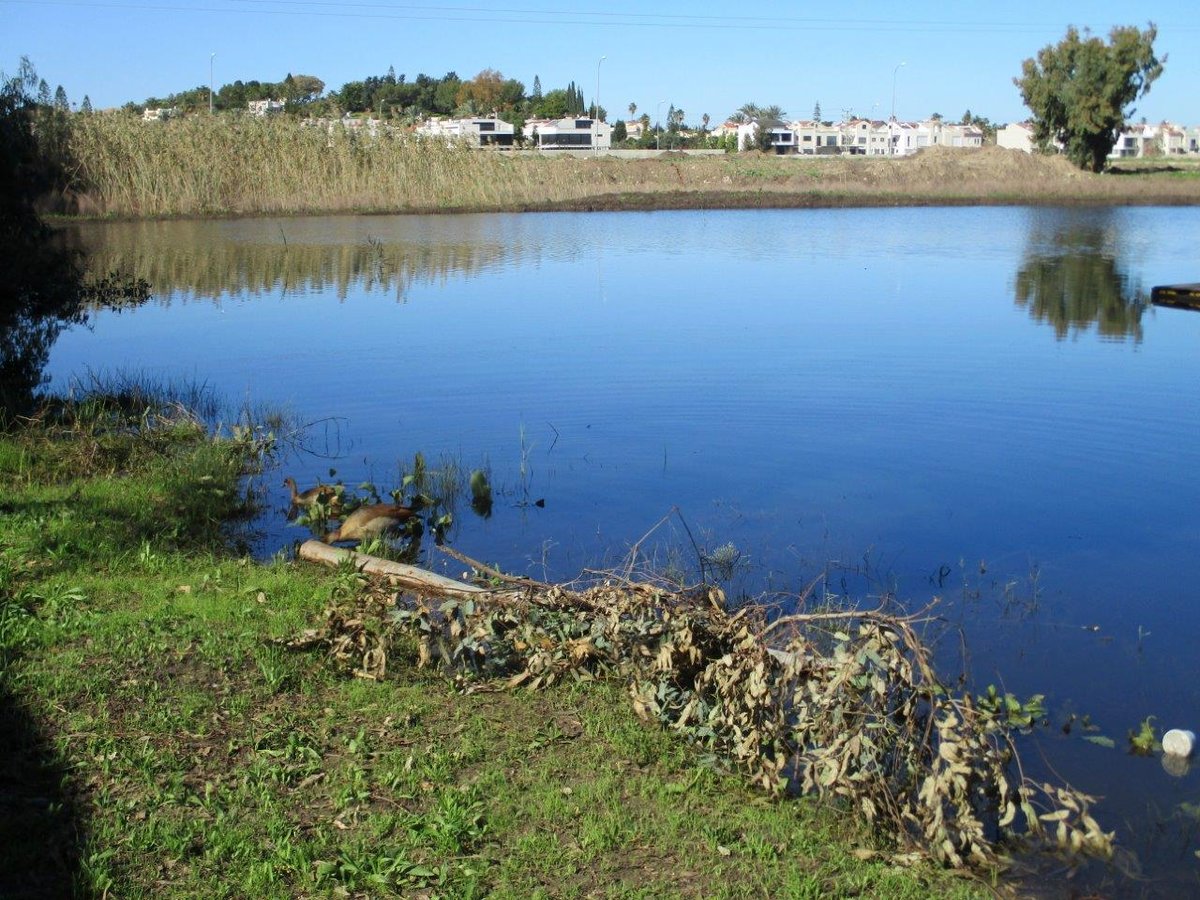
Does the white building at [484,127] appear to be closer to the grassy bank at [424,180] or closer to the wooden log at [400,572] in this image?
the grassy bank at [424,180]

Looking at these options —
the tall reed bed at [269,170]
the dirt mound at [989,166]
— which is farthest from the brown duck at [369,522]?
the dirt mound at [989,166]

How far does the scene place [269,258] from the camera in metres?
28.2

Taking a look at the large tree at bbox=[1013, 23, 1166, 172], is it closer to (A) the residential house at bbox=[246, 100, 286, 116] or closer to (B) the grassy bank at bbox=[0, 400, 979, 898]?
(A) the residential house at bbox=[246, 100, 286, 116]

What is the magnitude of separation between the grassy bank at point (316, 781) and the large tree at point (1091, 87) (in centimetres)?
7103

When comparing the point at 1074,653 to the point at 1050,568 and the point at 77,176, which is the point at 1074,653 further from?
the point at 77,176

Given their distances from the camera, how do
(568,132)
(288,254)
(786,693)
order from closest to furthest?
(786,693) < (288,254) < (568,132)

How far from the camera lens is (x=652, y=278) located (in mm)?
25406

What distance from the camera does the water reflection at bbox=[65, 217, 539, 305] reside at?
24422 mm

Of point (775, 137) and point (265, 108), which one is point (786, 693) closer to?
point (265, 108)

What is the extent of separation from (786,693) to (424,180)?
39.6 meters

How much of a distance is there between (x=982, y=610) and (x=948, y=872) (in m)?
3.41

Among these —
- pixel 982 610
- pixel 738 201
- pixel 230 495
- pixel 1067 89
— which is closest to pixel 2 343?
pixel 230 495

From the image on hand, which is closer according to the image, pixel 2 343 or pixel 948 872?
pixel 948 872

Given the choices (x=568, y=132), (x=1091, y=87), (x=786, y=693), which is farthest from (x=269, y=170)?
(x=568, y=132)
